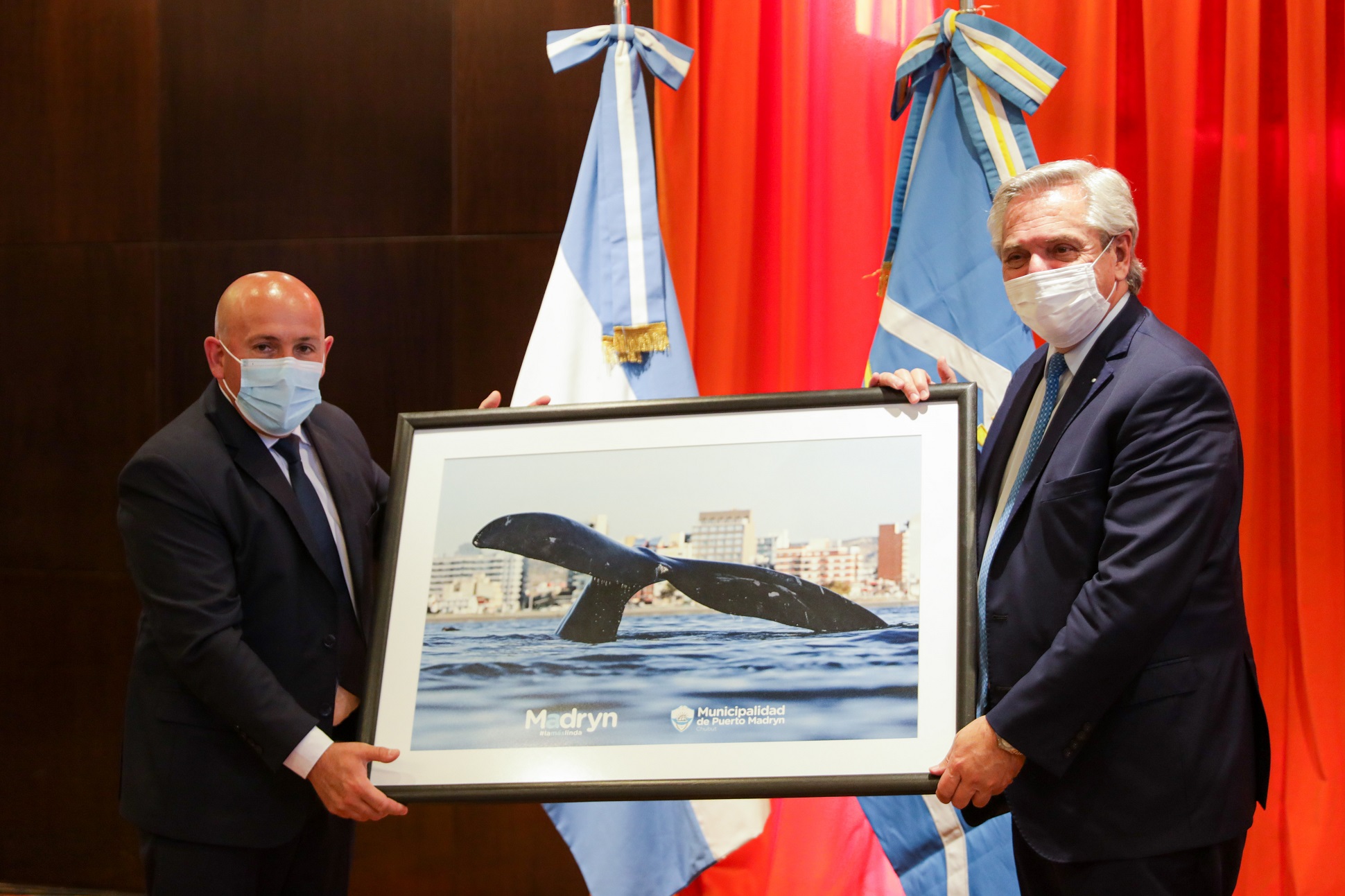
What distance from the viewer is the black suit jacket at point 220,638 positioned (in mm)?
1799

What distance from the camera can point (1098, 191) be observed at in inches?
68.6

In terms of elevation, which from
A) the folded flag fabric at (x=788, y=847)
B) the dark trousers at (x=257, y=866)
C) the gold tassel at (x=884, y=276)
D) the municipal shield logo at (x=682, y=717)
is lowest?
the folded flag fabric at (x=788, y=847)

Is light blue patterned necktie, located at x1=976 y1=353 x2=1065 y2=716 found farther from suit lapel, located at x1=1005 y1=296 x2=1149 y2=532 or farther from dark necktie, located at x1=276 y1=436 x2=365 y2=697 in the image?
dark necktie, located at x1=276 y1=436 x2=365 y2=697

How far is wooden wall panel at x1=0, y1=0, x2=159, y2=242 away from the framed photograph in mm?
1963

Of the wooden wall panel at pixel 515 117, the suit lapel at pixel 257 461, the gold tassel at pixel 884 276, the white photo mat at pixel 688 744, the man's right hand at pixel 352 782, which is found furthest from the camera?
the wooden wall panel at pixel 515 117

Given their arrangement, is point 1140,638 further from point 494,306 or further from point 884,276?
point 494,306

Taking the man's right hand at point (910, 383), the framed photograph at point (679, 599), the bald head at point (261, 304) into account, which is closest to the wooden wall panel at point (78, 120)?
the bald head at point (261, 304)

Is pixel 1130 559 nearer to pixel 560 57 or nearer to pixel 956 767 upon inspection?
pixel 956 767

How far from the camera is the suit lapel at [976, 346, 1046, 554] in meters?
1.83

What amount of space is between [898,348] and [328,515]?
130 centimetres

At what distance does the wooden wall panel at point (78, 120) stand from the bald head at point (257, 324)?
1.66 m

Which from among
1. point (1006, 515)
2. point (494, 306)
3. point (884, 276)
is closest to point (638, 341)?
point (884, 276)

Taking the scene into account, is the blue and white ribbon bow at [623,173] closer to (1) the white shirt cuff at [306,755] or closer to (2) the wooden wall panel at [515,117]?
(2) the wooden wall panel at [515,117]

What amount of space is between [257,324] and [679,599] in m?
0.90
